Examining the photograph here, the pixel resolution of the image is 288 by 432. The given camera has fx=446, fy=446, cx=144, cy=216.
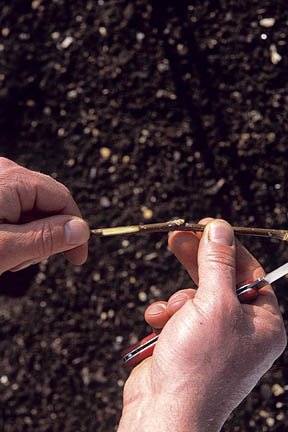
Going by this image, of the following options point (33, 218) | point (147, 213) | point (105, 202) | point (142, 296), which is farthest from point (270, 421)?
point (33, 218)

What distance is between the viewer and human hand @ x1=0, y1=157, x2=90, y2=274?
35.8 inches

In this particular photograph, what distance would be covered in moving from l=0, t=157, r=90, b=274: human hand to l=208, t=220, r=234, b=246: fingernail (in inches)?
10.5

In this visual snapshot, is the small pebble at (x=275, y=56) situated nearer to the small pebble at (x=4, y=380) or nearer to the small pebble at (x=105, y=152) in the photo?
the small pebble at (x=105, y=152)

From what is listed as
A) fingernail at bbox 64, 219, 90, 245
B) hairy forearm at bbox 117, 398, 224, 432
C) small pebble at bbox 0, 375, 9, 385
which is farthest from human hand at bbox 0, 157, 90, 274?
small pebble at bbox 0, 375, 9, 385

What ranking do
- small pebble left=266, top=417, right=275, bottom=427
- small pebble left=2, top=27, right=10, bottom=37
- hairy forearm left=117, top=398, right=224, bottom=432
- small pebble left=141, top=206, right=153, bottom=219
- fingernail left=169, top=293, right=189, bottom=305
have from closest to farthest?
hairy forearm left=117, top=398, right=224, bottom=432 → fingernail left=169, top=293, right=189, bottom=305 → small pebble left=266, top=417, right=275, bottom=427 → small pebble left=141, top=206, right=153, bottom=219 → small pebble left=2, top=27, right=10, bottom=37

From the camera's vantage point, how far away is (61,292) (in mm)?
1547

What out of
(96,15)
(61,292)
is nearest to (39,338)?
(61,292)

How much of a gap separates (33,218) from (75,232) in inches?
5.8

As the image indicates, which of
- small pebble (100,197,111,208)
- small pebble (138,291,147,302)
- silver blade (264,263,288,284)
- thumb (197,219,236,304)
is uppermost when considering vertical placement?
thumb (197,219,236,304)

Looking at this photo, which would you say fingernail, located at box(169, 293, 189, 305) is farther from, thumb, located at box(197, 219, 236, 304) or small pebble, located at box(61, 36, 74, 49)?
small pebble, located at box(61, 36, 74, 49)

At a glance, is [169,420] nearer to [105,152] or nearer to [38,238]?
[38,238]

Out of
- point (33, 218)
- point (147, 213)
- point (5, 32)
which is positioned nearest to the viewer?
point (33, 218)

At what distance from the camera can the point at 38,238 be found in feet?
3.00

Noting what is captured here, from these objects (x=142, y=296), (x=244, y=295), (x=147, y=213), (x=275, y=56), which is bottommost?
(x=142, y=296)
